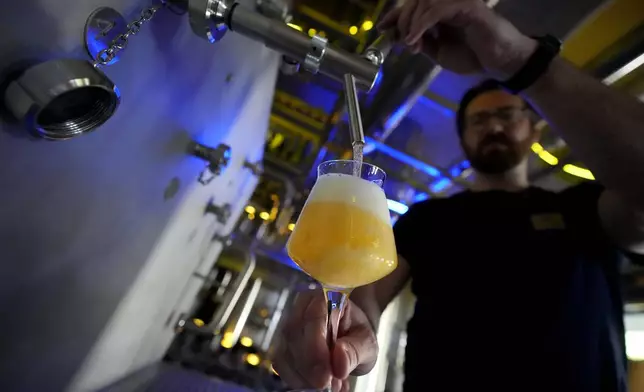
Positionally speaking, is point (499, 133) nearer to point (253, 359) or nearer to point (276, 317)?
point (253, 359)

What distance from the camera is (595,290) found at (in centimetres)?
79

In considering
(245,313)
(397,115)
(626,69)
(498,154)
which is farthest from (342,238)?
(245,313)

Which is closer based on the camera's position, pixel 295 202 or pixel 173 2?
pixel 173 2

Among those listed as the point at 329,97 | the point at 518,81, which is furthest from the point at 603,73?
the point at 329,97

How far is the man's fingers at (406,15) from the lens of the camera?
744 millimetres

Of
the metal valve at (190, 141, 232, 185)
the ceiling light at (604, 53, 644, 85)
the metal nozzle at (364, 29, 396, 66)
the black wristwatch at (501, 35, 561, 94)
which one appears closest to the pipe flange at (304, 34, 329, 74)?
the metal nozzle at (364, 29, 396, 66)

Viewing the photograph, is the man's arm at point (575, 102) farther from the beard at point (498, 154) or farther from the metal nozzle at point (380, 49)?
the beard at point (498, 154)

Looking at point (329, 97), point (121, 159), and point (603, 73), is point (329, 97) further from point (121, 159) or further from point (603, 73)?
point (121, 159)

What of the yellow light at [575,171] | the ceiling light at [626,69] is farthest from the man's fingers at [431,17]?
the yellow light at [575,171]

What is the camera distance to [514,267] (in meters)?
0.83

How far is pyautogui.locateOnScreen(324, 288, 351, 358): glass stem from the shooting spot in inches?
20.7

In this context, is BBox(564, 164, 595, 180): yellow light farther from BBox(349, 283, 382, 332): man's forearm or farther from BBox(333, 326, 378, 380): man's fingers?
BBox(333, 326, 378, 380): man's fingers

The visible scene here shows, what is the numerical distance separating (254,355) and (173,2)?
364 cm

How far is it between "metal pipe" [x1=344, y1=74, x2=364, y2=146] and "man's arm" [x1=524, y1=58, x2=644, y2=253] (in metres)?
0.35
